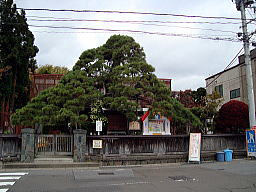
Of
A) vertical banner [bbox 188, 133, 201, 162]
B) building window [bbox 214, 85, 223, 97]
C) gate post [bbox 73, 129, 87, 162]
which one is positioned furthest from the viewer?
building window [bbox 214, 85, 223, 97]

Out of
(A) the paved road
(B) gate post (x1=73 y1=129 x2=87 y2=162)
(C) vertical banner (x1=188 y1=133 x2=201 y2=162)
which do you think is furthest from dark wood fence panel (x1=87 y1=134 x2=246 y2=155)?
(A) the paved road

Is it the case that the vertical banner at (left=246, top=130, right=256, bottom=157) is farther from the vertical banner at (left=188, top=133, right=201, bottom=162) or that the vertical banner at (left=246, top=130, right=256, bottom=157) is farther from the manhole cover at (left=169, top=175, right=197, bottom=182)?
the manhole cover at (left=169, top=175, right=197, bottom=182)

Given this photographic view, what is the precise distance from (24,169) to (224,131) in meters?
13.3

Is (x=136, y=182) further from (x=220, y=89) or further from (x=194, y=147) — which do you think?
(x=220, y=89)

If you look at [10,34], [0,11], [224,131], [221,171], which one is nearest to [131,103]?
[221,171]

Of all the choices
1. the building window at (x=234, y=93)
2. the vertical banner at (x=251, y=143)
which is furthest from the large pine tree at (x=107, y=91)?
the building window at (x=234, y=93)

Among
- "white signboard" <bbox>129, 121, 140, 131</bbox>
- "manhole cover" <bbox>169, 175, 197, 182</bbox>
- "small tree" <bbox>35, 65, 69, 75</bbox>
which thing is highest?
"small tree" <bbox>35, 65, 69, 75</bbox>

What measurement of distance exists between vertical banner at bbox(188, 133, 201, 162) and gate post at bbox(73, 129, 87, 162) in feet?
20.3

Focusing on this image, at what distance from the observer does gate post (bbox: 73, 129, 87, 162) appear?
14.5 metres

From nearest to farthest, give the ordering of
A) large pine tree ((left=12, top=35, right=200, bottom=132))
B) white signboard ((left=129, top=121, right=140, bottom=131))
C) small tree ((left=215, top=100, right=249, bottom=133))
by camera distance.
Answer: large pine tree ((left=12, top=35, right=200, bottom=132)), white signboard ((left=129, top=121, right=140, bottom=131)), small tree ((left=215, top=100, right=249, bottom=133))

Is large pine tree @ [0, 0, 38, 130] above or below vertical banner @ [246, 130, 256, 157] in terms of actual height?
above

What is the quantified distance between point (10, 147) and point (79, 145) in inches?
148

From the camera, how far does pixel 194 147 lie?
605 inches

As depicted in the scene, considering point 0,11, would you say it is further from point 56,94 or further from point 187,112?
point 187,112
